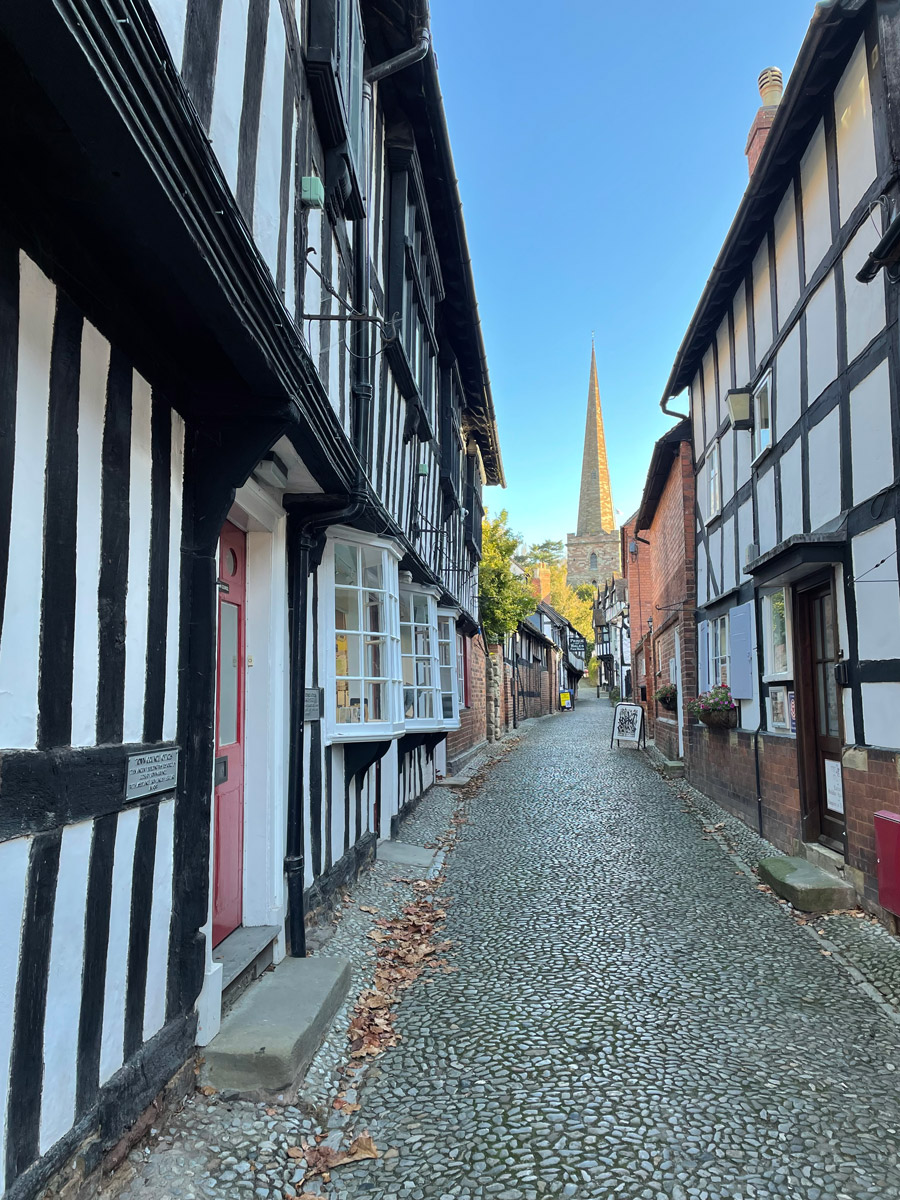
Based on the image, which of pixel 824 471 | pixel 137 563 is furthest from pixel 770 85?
pixel 137 563

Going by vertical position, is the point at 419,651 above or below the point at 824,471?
below

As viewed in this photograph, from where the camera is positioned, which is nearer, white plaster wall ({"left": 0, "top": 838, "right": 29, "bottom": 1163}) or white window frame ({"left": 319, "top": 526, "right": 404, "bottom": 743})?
white plaster wall ({"left": 0, "top": 838, "right": 29, "bottom": 1163})

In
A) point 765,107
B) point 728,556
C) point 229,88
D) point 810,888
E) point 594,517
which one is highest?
point 594,517

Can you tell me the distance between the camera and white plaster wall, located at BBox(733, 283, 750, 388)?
842cm

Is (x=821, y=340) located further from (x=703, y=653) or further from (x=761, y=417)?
(x=703, y=653)

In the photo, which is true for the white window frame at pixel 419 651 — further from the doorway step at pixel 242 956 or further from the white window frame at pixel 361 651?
the doorway step at pixel 242 956

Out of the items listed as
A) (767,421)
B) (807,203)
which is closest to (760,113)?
(807,203)

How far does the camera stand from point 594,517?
77812 mm

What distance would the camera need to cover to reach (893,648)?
493cm

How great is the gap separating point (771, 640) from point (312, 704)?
4.76 meters

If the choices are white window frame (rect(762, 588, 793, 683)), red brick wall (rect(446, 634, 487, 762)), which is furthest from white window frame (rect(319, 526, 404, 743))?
red brick wall (rect(446, 634, 487, 762))

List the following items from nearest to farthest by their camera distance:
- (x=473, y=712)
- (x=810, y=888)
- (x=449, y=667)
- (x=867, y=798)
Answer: (x=867, y=798) → (x=810, y=888) → (x=449, y=667) → (x=473, y=712)

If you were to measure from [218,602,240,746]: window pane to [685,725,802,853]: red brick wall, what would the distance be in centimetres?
499

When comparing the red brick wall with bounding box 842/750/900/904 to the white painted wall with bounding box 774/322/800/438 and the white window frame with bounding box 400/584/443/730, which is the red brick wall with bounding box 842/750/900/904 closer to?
the white painted wall with bounding box 774/322/800/438
